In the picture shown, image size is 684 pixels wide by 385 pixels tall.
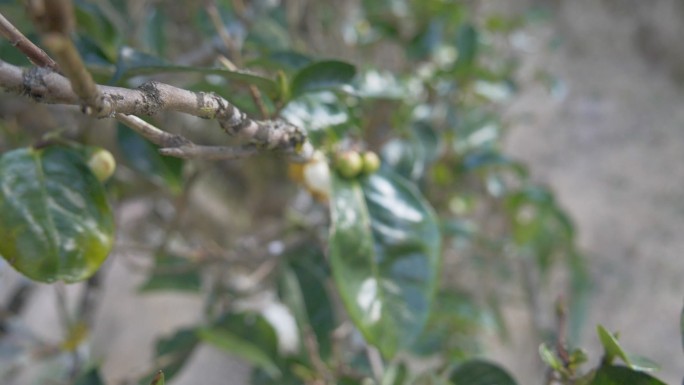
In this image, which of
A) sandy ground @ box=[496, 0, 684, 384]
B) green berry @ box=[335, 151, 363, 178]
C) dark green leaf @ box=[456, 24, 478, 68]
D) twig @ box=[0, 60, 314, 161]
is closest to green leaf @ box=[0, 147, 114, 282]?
twig @ box=[0, 60, 314, 161]

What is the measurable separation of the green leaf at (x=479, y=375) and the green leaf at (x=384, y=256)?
9cm

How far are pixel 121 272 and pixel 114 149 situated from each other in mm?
783

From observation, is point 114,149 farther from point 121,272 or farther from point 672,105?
point 672,105

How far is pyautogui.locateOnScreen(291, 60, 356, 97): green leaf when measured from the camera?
22.8 inches

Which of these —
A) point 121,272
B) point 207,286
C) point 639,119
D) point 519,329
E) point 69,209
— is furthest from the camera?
point 639,119

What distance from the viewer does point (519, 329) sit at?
5.65 feet

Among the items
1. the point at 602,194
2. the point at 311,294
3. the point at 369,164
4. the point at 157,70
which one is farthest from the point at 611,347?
the point at 602,194

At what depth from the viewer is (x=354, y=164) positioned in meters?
0.68

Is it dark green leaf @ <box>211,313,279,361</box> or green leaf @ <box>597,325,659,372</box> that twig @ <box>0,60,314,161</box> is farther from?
dark green leaf @ <box>211,313,279,361</box>

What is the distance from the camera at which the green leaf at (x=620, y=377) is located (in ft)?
1.48

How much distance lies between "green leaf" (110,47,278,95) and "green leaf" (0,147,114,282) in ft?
0.32

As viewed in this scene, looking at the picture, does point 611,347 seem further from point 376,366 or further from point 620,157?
point 620,157

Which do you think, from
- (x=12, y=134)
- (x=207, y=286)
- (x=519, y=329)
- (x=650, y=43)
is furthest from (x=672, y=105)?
(x=12, y=134)

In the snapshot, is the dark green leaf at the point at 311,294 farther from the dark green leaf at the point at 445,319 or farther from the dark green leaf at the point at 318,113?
the dark green leaf at the point at 318,113
